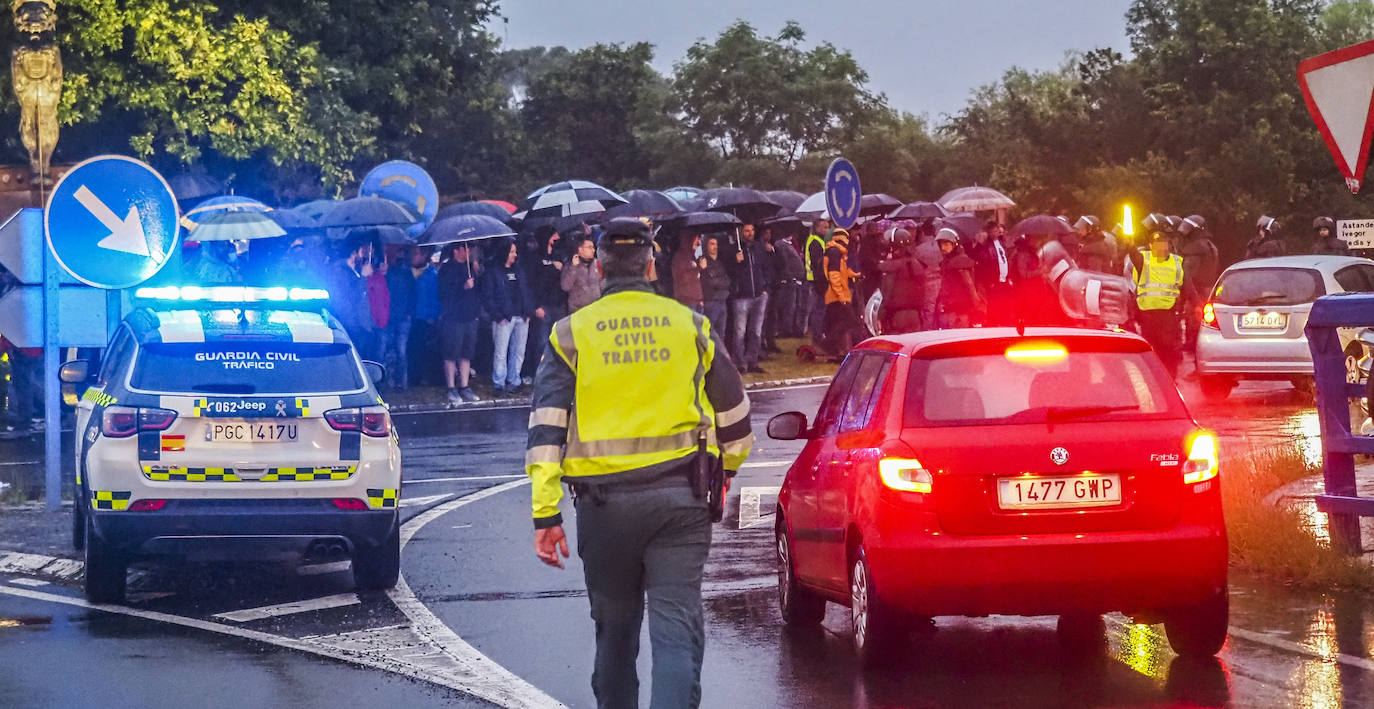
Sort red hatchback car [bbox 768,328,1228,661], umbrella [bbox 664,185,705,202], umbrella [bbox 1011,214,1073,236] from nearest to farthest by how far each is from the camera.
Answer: red hatchback car [bbox 768,328,1228,661] < umbrella [bbox 1011,214,1073,236] < umbrella [bbox 664,185,705,202]

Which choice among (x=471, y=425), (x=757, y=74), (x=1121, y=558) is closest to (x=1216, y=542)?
(x=1121, y=558)

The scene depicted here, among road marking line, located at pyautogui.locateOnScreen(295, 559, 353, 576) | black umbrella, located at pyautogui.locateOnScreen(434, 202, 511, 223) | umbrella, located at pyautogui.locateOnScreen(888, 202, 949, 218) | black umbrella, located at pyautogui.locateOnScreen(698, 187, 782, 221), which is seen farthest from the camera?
umbrella, located at pyautogui.locateOnScreen(888, 202, 949, 218)

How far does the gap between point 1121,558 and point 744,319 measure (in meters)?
20.6

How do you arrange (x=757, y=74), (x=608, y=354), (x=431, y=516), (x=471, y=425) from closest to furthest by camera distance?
1. (x=608, y=354)
2. (x=431, y=516)
3. (x=471, y=425)
4. (x=757, y=74)

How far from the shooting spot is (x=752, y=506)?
14.8 metres

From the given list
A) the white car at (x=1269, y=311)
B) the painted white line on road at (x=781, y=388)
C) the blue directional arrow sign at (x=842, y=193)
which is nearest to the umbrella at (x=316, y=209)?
the painted white line on road at (x=781, y=388)

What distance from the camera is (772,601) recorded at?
10.6 meters

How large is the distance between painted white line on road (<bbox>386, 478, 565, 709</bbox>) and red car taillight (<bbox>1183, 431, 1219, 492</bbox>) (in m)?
2.64

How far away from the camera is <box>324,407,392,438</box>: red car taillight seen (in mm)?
11164

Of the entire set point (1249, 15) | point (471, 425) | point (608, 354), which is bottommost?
point (471, 425)

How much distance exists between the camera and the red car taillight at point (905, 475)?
8367 mm

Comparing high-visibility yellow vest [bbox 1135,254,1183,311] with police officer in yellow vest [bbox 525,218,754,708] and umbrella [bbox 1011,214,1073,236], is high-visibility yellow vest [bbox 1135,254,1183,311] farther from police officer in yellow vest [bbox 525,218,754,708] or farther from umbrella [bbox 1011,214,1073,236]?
police officer in yellow vest [bbox 525,218,754,708]

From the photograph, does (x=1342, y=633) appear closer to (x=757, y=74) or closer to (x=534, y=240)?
(x=534, y=240)

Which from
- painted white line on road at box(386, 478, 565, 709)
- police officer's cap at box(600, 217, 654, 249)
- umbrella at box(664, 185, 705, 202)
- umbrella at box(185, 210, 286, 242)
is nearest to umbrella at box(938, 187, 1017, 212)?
umbrella at box(664, 185, 705, 202)
